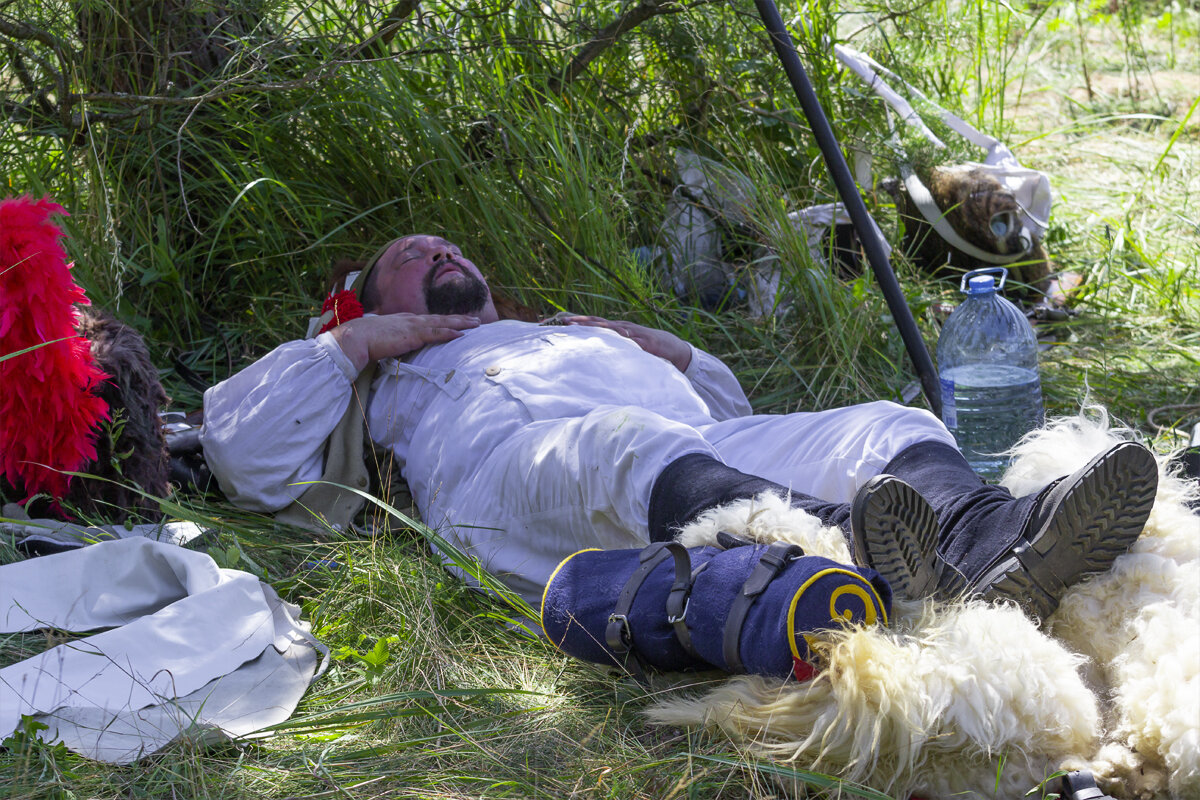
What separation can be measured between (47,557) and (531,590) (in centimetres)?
94

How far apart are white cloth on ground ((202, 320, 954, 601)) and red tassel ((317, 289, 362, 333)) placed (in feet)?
0.60

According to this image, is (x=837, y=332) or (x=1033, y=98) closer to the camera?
(x=837, y=332)

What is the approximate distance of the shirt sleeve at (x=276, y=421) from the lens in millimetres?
2408

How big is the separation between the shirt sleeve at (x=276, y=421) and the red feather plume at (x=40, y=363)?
305mm

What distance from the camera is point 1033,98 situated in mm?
6824

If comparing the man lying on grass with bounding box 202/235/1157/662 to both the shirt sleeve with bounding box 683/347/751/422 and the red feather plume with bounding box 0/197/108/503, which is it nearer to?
the shirt sleeve with bounding box 683/347/751/422

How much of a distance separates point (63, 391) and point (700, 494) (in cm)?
136

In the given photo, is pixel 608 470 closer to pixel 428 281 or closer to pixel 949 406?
pixel 428 281

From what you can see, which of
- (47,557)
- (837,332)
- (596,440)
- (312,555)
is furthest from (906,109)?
(47,557)

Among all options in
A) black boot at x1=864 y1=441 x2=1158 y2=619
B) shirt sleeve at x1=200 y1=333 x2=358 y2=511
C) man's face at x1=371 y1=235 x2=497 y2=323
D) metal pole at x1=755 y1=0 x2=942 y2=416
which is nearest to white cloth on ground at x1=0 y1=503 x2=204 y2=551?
shirt sleeve at x1=200 y1=333 x2=358 y2=511

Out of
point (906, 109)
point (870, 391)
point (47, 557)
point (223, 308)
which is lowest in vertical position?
point (870, 391)

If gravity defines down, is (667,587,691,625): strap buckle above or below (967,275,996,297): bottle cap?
below

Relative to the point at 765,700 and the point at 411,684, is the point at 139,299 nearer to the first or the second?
the point at 411,684

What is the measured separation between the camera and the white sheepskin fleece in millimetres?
1275
